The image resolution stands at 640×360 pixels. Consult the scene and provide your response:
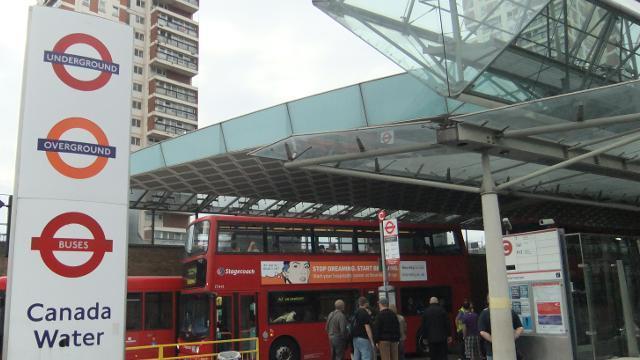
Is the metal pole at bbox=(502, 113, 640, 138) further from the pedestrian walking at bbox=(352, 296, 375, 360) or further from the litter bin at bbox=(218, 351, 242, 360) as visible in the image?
the litter bin at bbox=(218, 351, 242, 360)

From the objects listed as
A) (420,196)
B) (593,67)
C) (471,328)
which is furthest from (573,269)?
(420,196)

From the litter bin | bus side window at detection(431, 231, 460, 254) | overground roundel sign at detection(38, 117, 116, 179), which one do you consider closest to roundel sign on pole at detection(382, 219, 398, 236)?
the litter bin

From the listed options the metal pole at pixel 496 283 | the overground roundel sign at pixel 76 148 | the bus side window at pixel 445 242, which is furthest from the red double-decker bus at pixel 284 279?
the overground roundel sign at pixel 76 148

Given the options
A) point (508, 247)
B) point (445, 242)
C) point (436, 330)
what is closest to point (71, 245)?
point (508, 247)

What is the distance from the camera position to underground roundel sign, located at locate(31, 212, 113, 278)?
4.74 metres

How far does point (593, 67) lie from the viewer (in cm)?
1166

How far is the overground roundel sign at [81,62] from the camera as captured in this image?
5.01 m

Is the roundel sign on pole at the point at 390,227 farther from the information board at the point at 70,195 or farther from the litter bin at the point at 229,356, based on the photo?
the information board at the point at 70,195

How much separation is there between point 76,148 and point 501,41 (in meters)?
7.13

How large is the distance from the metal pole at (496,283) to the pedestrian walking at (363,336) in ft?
8.34

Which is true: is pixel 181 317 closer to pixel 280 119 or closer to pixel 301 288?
pixel 301 288

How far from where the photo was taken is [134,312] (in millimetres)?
17562

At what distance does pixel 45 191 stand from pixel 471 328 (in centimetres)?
1035

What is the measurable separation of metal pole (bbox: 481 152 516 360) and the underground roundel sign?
7.47m
